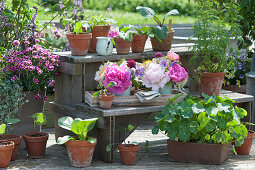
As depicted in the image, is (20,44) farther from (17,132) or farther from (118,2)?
(118,2)

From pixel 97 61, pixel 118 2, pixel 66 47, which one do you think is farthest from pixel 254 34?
pixel 118 2

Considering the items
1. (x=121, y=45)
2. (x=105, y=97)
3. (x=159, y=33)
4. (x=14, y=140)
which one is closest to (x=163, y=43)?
(x=159, y=33)

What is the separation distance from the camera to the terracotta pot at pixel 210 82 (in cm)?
489

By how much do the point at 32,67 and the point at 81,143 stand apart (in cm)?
83

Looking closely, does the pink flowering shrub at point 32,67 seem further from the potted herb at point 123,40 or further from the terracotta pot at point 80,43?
the potted herb at point 123,40

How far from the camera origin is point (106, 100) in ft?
14.5

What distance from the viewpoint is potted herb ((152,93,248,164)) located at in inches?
Result: 170

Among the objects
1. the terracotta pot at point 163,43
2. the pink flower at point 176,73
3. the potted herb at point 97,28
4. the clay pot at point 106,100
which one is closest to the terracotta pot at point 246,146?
the pink flower at point 176,73

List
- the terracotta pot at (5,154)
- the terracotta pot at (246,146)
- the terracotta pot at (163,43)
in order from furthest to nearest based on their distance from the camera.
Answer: the terracotta pot at (163,43), the terracotta pot at (246,146), the terracotta pot at (5,154)

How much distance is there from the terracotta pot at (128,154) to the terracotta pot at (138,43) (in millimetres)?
1044

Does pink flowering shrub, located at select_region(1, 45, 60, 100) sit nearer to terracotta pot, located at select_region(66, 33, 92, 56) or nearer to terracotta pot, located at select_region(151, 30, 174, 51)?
terracotta pot, located at select_region(66, 33, 92, 56)

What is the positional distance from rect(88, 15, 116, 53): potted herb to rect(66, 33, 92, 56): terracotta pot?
0.57 ft

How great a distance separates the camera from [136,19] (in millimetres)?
16203

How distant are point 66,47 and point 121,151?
2.34m
